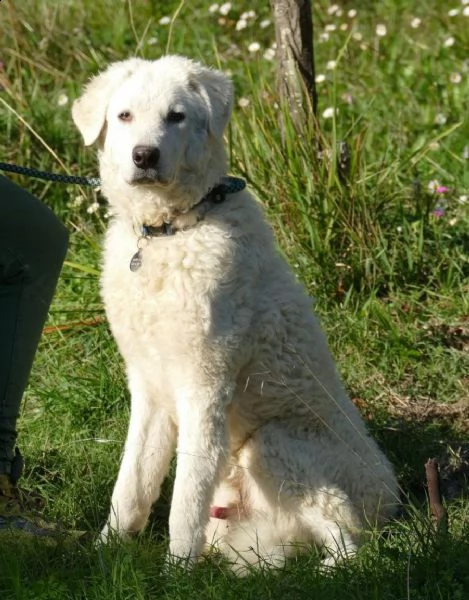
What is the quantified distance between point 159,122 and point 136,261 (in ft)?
1.56

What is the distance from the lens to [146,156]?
336cm

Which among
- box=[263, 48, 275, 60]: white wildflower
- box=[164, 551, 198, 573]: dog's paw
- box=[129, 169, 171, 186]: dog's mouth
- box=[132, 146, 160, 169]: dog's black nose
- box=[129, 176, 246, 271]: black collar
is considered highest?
box=[132, 146, 160, 169]: dog's black nose

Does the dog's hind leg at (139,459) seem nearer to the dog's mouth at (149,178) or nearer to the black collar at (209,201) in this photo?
the black collar at (209,201)

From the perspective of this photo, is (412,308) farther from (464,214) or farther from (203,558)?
(203,558)

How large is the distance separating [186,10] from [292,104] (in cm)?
344

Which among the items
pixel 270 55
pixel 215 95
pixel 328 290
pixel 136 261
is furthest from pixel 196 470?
pixel 270 55

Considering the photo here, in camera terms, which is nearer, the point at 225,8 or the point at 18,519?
the point at 18,519

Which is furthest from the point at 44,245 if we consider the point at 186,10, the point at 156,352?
the point at 186,10

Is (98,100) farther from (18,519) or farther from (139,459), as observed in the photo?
(18,519)

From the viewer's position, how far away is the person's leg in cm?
345

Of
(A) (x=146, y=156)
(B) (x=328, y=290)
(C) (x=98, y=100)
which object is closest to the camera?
(A) (x=146, y=156)

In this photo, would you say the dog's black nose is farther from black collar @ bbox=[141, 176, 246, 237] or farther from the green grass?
the green grass

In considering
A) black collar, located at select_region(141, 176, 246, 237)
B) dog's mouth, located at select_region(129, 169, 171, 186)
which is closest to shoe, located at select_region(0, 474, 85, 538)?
black collar, located at select_region(141, 176, 246, 237)

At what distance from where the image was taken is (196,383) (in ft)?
11.2
